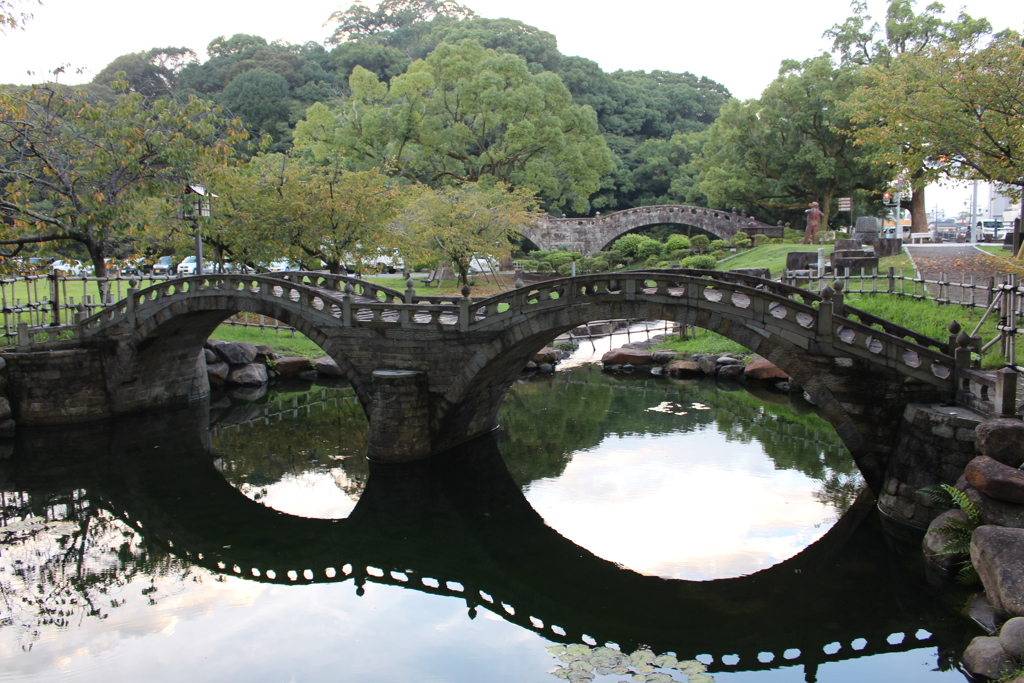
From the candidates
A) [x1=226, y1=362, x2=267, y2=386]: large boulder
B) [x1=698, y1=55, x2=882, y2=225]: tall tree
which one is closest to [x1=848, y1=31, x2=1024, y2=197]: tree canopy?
[x1=698, y1=55, x2=882, y2=225]: tall tree

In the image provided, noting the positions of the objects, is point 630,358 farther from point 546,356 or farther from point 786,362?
point 786,362

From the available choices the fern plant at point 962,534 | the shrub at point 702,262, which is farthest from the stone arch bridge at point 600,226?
the fern plant at point 962,534

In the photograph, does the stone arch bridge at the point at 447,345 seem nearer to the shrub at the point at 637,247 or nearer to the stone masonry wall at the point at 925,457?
the stone masonry wall at the point at 925,457

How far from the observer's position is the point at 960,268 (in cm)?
2286

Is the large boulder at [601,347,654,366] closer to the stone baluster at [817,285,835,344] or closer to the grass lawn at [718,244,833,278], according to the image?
the grass lawn at [718,244,833,278]

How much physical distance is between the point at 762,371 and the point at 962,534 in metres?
14.8

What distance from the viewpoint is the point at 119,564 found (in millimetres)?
12945

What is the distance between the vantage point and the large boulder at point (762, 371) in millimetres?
25016

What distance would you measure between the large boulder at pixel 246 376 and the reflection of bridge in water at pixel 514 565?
8.41m

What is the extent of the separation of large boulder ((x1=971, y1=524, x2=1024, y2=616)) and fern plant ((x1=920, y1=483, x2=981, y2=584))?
1.78 ft

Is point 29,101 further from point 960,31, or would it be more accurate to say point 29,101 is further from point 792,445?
point 960,31

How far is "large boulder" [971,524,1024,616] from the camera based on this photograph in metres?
8.83

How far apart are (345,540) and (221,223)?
53.0 feet

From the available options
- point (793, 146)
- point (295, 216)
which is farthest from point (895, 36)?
point (295, 216)
